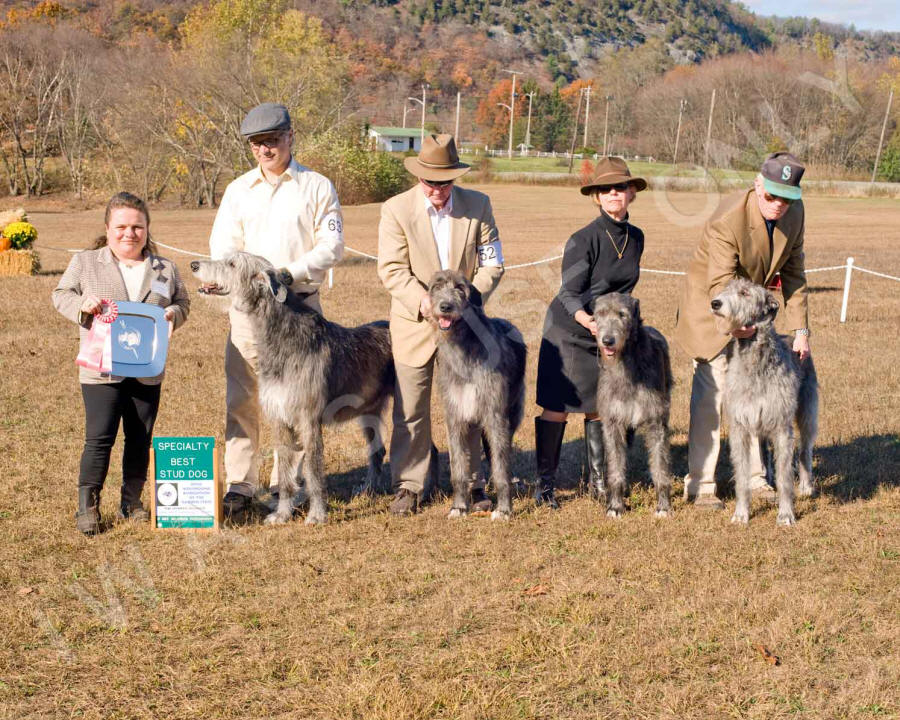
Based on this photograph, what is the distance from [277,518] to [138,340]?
62.3 inches

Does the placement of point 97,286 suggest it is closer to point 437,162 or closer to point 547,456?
point 437,162

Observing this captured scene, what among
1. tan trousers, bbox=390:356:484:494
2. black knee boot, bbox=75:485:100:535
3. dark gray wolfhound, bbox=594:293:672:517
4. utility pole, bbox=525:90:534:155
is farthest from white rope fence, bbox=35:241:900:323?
utility pole, bbox=525:90:534:155

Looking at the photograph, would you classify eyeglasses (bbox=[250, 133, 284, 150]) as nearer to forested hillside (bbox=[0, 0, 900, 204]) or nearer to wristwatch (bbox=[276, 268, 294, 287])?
wristwatch (bbox=[276, 268, 294, 287])

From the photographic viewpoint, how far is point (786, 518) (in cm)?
614

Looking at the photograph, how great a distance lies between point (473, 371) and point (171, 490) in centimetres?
219

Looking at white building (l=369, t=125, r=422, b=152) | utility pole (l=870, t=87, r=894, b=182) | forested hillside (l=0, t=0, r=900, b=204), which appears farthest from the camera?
white building (l=369, t=125, r=422, b=152)

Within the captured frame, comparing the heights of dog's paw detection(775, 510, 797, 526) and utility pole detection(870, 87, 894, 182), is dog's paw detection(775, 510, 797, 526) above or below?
below

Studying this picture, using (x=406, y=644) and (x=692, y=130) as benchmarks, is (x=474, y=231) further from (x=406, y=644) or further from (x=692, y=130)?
(x=692, y=130)

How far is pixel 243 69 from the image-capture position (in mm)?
38469

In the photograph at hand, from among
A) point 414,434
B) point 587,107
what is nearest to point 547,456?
point 414,434

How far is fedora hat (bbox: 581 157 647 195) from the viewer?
5.99 metres

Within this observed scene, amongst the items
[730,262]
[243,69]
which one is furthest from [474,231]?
[243,69]

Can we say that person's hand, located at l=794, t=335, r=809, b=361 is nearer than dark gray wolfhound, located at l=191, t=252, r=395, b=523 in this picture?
No

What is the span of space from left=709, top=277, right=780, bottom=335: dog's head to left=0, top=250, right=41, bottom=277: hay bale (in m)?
16.8
